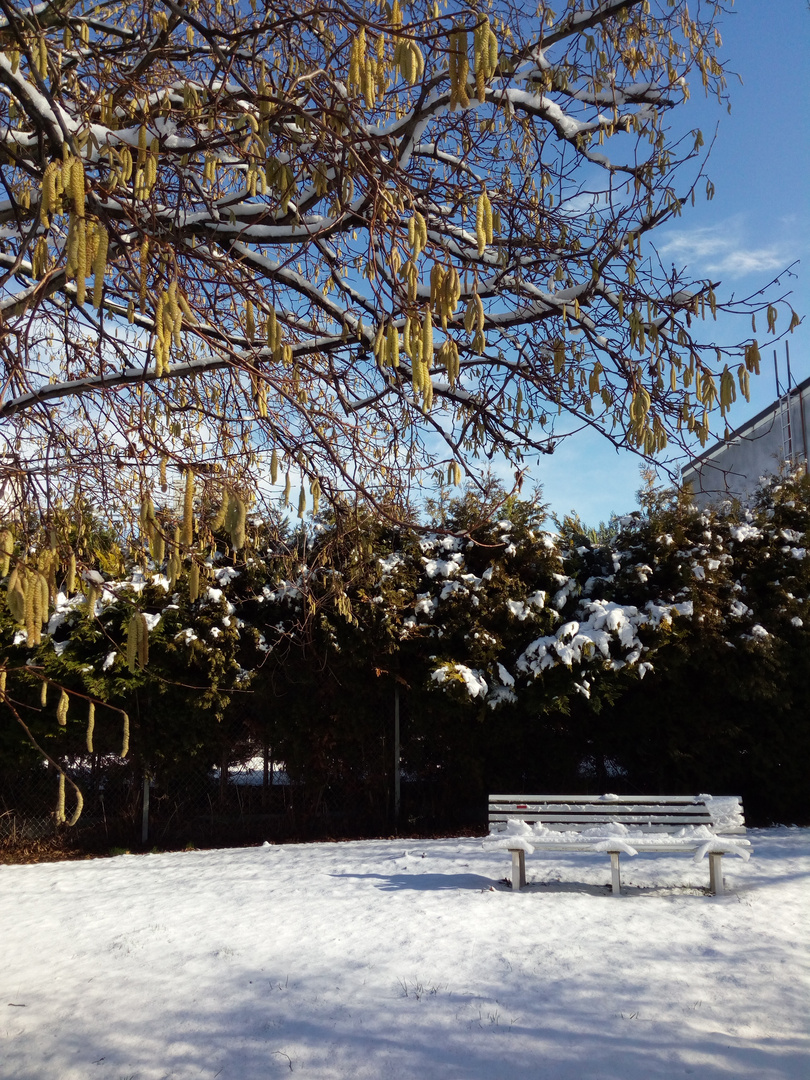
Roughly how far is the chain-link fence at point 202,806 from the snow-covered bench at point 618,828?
72.9 inches

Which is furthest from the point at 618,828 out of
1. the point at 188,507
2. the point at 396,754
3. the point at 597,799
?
the point at 188,507

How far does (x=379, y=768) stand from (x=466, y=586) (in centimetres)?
211

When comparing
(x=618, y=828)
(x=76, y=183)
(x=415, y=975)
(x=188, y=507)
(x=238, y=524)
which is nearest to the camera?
(x=76, y=183)

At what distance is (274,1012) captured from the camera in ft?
12.8

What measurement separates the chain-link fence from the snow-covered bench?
6.08 ft

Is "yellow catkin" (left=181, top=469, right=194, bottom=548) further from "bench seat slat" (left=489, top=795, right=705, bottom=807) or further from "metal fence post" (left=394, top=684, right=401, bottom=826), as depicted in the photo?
"metal fence post" (left=394, top=684, right=401, bottom=826)

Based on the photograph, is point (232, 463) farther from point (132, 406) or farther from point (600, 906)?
point (600, 906)

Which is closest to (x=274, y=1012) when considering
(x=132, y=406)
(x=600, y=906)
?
(x=600, y=906)

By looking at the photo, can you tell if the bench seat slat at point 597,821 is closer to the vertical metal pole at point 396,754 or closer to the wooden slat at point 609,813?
the wooden slat at point 609,813

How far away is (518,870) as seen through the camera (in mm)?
6023

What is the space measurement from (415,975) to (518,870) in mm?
1900

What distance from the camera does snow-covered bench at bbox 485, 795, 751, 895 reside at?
5785 millimetres

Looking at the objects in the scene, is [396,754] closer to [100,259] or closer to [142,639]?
[142,639]

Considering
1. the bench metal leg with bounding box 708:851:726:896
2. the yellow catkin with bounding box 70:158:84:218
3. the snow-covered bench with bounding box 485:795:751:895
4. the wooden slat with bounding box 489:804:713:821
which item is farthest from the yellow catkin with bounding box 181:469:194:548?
the wooden slat with bounding box 489:804:713:821
